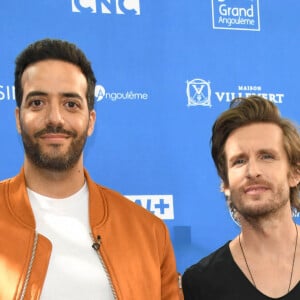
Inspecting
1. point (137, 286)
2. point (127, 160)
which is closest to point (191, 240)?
point (127, 160)

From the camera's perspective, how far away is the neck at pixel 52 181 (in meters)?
1.57

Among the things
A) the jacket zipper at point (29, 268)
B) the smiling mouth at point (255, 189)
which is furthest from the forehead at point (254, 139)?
the jacket zipper at point (29, 268)

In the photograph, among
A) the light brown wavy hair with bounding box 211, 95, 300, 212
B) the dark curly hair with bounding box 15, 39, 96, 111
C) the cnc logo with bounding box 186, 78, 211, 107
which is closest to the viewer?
the dark curly hair with bounding box 15, 39, 96, 111

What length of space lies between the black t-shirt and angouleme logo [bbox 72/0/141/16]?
1142mm

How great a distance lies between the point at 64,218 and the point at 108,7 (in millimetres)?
1152

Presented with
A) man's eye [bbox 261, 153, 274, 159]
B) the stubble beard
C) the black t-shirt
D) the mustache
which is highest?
the mustache

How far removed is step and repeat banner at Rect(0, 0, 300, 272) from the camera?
2250 mm

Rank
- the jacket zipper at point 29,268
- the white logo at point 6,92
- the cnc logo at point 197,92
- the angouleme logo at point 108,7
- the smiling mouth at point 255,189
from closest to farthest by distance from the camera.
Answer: the jacket zipper at point 29,268 < the smiling mouth at point 255,189 < the white logo at point 6,92 < the angouleme logo at point 108,7 < the cnc logo at point 197,92

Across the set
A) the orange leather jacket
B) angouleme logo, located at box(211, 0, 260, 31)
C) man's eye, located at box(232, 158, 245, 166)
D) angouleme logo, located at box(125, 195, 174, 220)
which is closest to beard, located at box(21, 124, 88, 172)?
the orange leather jacket

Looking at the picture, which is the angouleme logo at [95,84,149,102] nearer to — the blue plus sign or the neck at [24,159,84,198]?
the blue plus sign

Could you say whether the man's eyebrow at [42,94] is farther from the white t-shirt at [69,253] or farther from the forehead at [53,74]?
the white t-shirt at [69,253]

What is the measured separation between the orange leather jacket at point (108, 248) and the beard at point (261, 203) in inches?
10.8

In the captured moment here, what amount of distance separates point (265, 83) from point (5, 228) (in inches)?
60.9

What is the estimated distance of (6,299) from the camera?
1.39m
